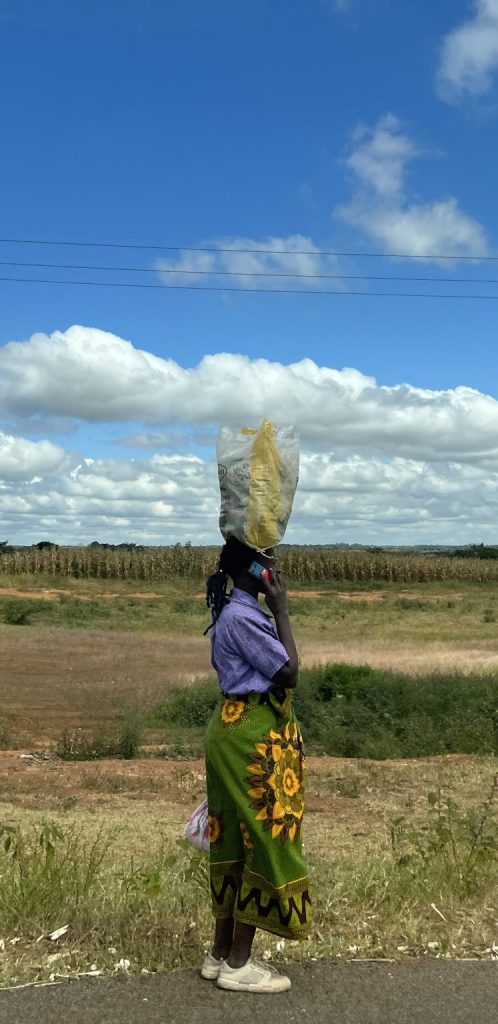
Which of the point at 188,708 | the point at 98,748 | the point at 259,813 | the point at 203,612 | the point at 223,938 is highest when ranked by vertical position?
the point at 259,813

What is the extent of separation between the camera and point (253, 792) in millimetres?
3498

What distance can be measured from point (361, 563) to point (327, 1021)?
61.5m

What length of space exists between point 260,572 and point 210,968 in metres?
1.46

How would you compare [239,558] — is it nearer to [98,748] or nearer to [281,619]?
[281,619]

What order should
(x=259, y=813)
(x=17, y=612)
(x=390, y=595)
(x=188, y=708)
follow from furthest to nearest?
1. (x=390, y=595)
2. (x=17, y=612)
3. (x=188, y=708)
4. (x=259, y=813)

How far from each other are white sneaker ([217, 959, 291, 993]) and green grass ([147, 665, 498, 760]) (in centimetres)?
953

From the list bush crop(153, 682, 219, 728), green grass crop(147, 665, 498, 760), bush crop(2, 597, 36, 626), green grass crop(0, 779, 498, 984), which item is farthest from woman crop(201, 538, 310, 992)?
bush crop(2, 597, 36, 626)

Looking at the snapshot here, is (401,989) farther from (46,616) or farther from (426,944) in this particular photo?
(46,616)

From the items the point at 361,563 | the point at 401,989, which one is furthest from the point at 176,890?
the point at 361,563

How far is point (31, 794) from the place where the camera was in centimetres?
1005

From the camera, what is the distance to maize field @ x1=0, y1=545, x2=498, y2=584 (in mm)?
58594

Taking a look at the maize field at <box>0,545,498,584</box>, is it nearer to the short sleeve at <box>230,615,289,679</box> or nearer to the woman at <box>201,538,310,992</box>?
the woman at <box>201,538,310,992</box>

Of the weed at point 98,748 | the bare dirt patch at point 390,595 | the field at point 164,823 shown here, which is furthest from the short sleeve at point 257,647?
the bare dirt patch at point 390,595

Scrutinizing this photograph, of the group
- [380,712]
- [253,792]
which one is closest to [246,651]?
[253,792]
